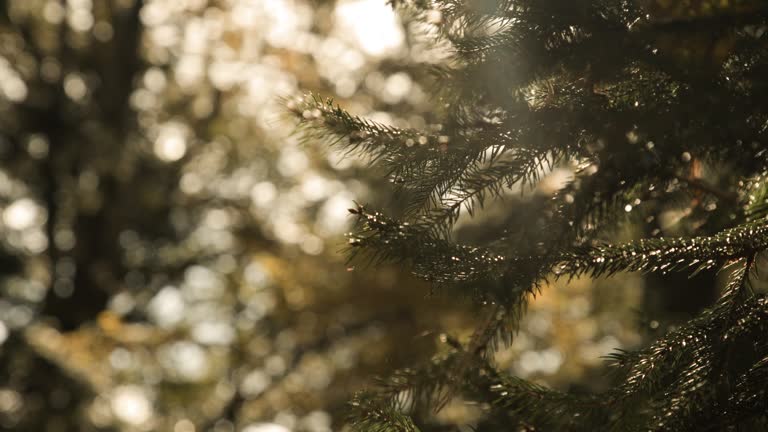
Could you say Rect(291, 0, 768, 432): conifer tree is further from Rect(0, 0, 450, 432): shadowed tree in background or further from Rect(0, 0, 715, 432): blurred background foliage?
Rect(0, 0, 450, 432): shadowed tree in background

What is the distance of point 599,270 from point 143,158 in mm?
7160

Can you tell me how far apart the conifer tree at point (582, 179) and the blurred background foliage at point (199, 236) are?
6.94 ft

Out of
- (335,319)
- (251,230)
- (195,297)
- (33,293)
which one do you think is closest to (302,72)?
(251,230)

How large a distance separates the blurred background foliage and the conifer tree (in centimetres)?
212

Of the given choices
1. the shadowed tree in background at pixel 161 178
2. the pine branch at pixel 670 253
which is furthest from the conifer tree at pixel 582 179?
the shadowed tree in background at pixel 161 178

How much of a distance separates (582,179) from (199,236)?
24.2 feet

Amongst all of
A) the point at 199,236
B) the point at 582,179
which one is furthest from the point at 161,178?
the point at 582,179

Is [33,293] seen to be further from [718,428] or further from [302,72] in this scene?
[718,428]

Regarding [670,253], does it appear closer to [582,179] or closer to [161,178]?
[582,179]

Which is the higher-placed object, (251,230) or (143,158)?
(143,158)

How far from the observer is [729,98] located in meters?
1.00

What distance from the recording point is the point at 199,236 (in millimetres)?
7902

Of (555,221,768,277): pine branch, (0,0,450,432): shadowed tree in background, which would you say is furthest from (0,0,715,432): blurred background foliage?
(555,221,768,277): pine branch

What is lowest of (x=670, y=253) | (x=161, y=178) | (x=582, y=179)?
(x=670, y=253)
